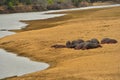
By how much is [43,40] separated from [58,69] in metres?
13.3

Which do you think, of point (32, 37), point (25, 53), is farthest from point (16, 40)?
point (25, 53)

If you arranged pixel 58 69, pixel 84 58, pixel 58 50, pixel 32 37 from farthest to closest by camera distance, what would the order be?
pixel 32 37, pixel 58 50, pixel 84 58, pixel 58 69

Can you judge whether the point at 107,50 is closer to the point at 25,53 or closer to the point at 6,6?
the point at 25,53

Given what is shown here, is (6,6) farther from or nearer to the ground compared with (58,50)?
nearer to the ground

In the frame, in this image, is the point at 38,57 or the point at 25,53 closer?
the point at 38,57

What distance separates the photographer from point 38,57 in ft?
95.2

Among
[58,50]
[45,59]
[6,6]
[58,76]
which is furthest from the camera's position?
[6,6]

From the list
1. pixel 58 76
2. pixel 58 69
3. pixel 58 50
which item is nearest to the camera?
pixel 58 76

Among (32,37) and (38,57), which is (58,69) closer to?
(38,57)

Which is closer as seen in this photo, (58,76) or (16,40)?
(58,76)

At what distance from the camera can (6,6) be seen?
103 metres

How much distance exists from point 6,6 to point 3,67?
78.0m

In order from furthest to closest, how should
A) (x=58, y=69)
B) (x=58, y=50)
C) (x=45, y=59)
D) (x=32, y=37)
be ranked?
(x=32, y=37) → (x=58, y=50) → (x=45, y=59) → (x=58, y=69)

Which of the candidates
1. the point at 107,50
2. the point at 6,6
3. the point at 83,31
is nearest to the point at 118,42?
the point at 107,50
